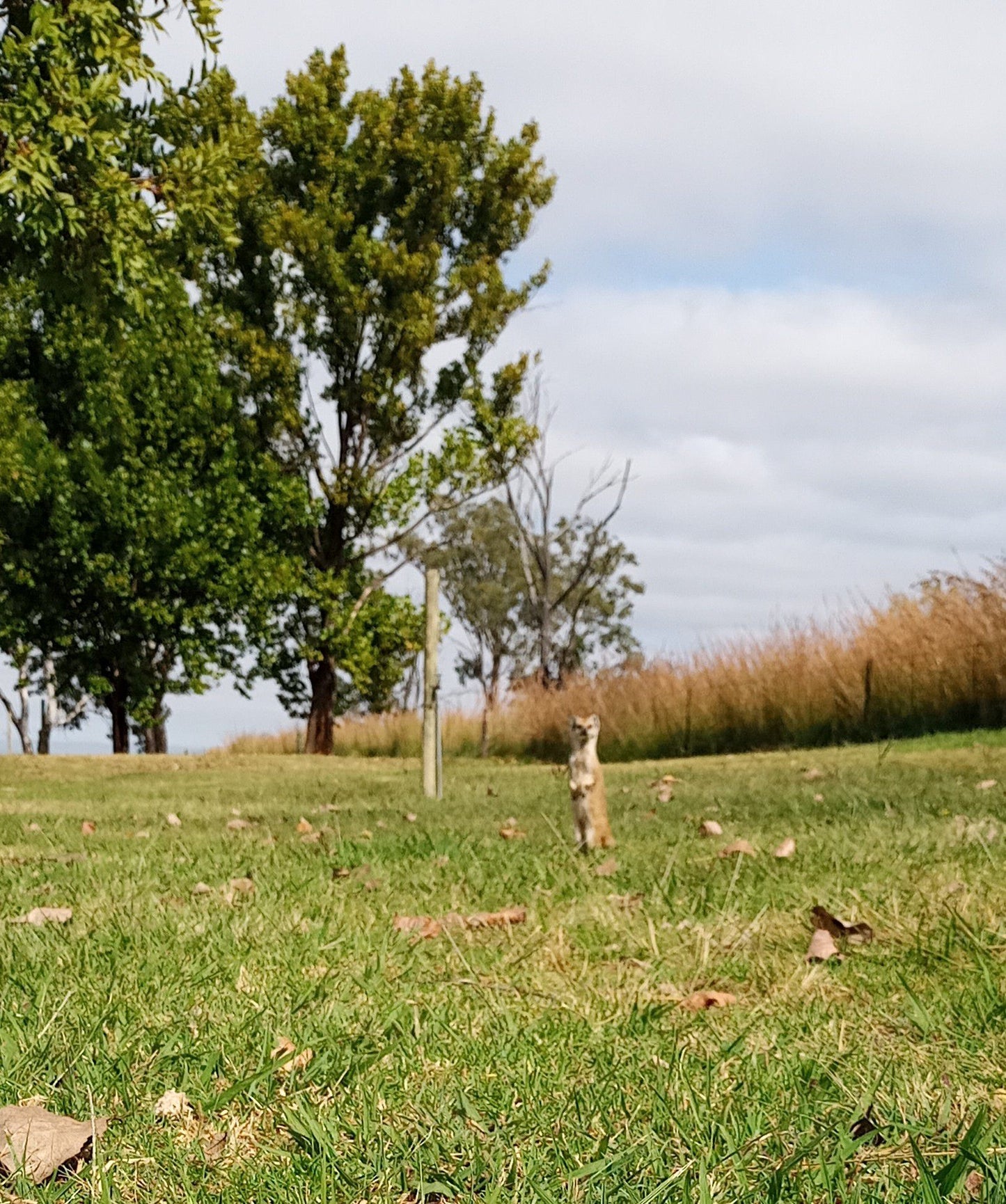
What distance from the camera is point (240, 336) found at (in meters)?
22.1

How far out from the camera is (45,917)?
167 inches

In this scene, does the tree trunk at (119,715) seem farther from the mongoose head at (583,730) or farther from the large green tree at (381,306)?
the mongoose head at (583,730)

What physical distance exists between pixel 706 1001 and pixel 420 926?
4.01 ft

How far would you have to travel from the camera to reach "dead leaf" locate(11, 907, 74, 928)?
4.15 meters

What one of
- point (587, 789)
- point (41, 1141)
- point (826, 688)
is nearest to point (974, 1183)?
point (41, 1141)

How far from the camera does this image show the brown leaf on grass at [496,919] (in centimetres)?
407

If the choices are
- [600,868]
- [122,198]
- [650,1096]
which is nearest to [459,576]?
[122,198]

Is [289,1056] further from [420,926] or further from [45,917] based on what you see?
[45,917]

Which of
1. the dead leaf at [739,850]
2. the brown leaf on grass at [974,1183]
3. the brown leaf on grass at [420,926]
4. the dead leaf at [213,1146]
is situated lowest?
the brown leaf on grass at [974,1183]

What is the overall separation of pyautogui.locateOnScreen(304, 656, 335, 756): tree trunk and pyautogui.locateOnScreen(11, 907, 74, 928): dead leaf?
1864cm

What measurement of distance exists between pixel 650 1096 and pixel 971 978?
1266mm

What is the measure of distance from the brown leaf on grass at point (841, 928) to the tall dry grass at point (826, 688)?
1156 cm

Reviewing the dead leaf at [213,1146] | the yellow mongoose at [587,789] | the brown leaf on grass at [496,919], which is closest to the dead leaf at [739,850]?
the yellow mongoose at [587,789]

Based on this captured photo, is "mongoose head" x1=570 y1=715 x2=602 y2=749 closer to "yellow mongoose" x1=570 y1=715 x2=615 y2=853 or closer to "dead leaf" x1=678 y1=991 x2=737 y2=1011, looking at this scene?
"yellow mongoose" x1=570 y1=715 x2=615 y2=853
